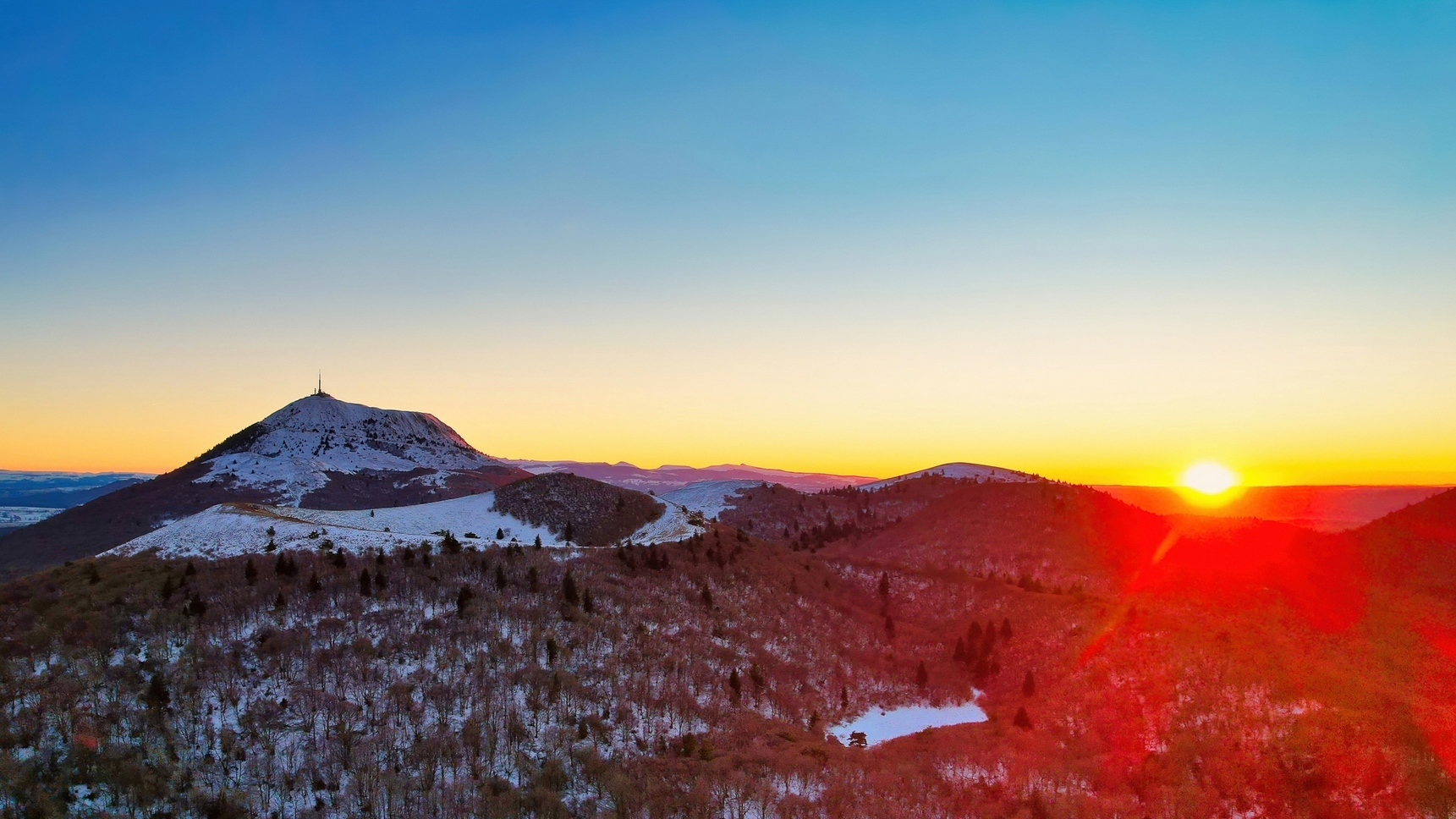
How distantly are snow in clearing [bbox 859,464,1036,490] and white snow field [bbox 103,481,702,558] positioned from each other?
53.1 metres

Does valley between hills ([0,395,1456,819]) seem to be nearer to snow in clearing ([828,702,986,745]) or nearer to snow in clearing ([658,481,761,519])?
snow in clearing ([828,702,986,745])

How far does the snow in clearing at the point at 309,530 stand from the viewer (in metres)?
35.0

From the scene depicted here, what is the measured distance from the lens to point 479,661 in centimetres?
2689

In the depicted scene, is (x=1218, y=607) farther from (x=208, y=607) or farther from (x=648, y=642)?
(x=208, y=607)

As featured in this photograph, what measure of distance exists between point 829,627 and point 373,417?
412 ft

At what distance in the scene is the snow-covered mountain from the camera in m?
95.4

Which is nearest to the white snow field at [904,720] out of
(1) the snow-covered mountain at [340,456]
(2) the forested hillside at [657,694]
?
(2) the forested hillside at [657,694]

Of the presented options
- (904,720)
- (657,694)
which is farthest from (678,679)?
(904,720)

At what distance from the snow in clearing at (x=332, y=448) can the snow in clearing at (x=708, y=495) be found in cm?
4052

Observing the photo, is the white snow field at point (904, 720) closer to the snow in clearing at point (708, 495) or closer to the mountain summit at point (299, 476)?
the snow in clearing at point (708, 495)

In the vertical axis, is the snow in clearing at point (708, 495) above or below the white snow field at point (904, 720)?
above

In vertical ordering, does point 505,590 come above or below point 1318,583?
above

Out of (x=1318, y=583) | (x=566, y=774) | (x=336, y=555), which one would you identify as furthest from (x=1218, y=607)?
(x=336, y=555)

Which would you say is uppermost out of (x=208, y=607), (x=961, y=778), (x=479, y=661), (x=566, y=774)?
(x=208, y=607)
